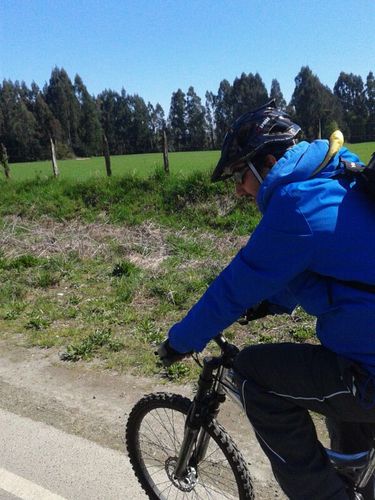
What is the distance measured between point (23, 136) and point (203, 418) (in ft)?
236

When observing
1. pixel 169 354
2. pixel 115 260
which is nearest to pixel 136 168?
pixel 115 260

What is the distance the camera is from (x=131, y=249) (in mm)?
8016

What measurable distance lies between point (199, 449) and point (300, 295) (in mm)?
1144

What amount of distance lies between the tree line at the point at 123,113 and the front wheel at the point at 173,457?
64.1 metres

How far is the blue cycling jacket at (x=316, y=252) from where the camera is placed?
175 cm

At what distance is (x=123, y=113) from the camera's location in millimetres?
84875

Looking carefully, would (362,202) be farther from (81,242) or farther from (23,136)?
(23,136)

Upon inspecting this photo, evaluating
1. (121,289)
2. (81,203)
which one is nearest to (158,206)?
(81,203)

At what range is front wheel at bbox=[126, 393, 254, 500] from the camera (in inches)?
97.5

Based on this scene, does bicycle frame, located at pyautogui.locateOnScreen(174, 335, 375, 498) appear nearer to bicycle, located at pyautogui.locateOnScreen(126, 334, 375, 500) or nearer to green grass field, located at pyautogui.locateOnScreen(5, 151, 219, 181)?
bicycle, located at pyautogui.locateOnScreen(126, 334, 375, 500)

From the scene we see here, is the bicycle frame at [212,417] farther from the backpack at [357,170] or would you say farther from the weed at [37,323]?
the weed at [37,323]

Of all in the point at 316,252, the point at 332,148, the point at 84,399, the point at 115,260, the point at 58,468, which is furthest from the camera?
the point at 115,260

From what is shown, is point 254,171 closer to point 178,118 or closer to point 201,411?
point 201,411

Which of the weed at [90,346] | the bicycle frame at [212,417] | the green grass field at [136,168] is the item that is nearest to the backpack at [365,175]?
the bicycle frame at [212,417]
